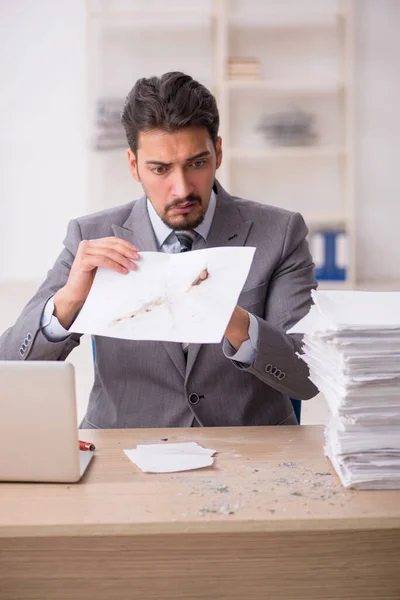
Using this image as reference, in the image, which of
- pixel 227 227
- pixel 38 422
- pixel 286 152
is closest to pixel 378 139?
pixel 286 152

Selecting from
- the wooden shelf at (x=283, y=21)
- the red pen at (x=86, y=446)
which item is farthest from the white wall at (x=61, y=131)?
the red pen at (x=86, y=446)

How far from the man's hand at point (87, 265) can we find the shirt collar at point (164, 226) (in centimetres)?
32

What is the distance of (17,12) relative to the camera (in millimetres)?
6242

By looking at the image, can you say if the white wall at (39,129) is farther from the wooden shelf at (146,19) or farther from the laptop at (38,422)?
the laptop at (38,422)

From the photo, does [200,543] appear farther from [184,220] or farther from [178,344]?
[184,220]

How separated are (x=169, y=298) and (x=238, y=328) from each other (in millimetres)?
249

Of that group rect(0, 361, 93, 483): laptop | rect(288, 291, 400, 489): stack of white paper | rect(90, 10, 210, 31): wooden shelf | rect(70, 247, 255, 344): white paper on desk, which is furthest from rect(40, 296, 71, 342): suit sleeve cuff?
rect(90, 10, 210, 31): wooden shelf

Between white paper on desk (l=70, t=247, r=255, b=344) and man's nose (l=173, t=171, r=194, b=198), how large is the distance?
0.31 meters

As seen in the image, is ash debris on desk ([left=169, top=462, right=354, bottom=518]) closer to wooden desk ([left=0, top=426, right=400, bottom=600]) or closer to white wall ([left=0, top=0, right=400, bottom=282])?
wooden desk ([left=0, top=426, right=400, bottom=600])

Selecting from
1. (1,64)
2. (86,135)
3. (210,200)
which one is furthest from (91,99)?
(210,200)

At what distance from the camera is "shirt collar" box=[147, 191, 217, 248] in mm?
1983

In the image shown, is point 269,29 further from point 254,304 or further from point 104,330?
point 104,330

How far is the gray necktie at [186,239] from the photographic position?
198 centimetres

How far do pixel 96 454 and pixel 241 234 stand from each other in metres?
0.73
